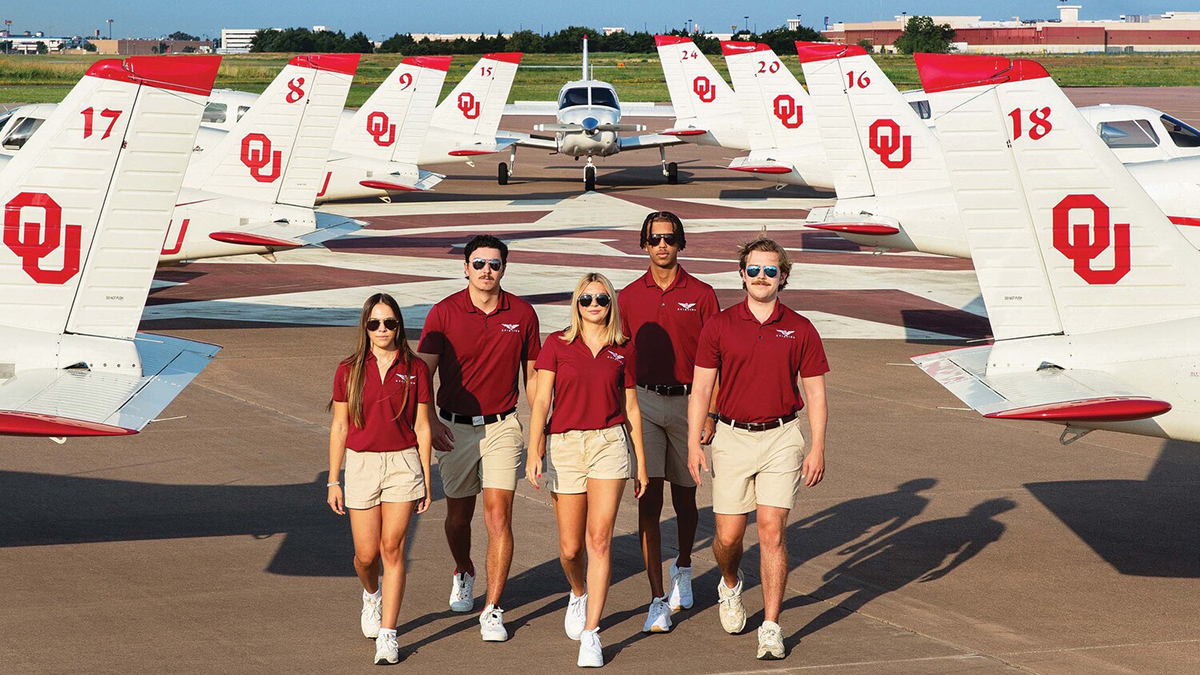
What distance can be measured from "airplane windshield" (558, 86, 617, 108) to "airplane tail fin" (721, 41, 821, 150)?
23.6 feet

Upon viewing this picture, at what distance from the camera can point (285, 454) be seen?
9.97 metres

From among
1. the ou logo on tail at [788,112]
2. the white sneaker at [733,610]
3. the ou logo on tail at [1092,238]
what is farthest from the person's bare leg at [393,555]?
the ou logo on tail at [788,112]

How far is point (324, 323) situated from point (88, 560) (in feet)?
27.1

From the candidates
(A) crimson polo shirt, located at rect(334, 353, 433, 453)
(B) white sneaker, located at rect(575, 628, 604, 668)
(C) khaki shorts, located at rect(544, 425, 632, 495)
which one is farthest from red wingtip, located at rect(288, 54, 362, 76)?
(B) white sneaker, located at rect(575, 628, 604, 668)

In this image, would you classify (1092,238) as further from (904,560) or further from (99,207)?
(99,207)

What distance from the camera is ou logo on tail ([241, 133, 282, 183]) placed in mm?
16344

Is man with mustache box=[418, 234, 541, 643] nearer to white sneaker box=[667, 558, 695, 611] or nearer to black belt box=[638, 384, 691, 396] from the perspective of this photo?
black belt box=[638, 384, 691, 396]

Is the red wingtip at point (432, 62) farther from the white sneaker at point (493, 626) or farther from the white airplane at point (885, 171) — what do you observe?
the white sneaker at point (493, 626)

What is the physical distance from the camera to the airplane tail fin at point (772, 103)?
85.6 feet

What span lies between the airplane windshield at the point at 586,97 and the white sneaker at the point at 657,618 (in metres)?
28.6

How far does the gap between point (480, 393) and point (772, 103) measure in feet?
68.5

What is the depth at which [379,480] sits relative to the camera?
19.9 ft

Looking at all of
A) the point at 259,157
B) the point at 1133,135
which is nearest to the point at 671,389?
the point at 259,157

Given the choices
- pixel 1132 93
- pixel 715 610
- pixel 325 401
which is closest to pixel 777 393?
pixel 715 610
